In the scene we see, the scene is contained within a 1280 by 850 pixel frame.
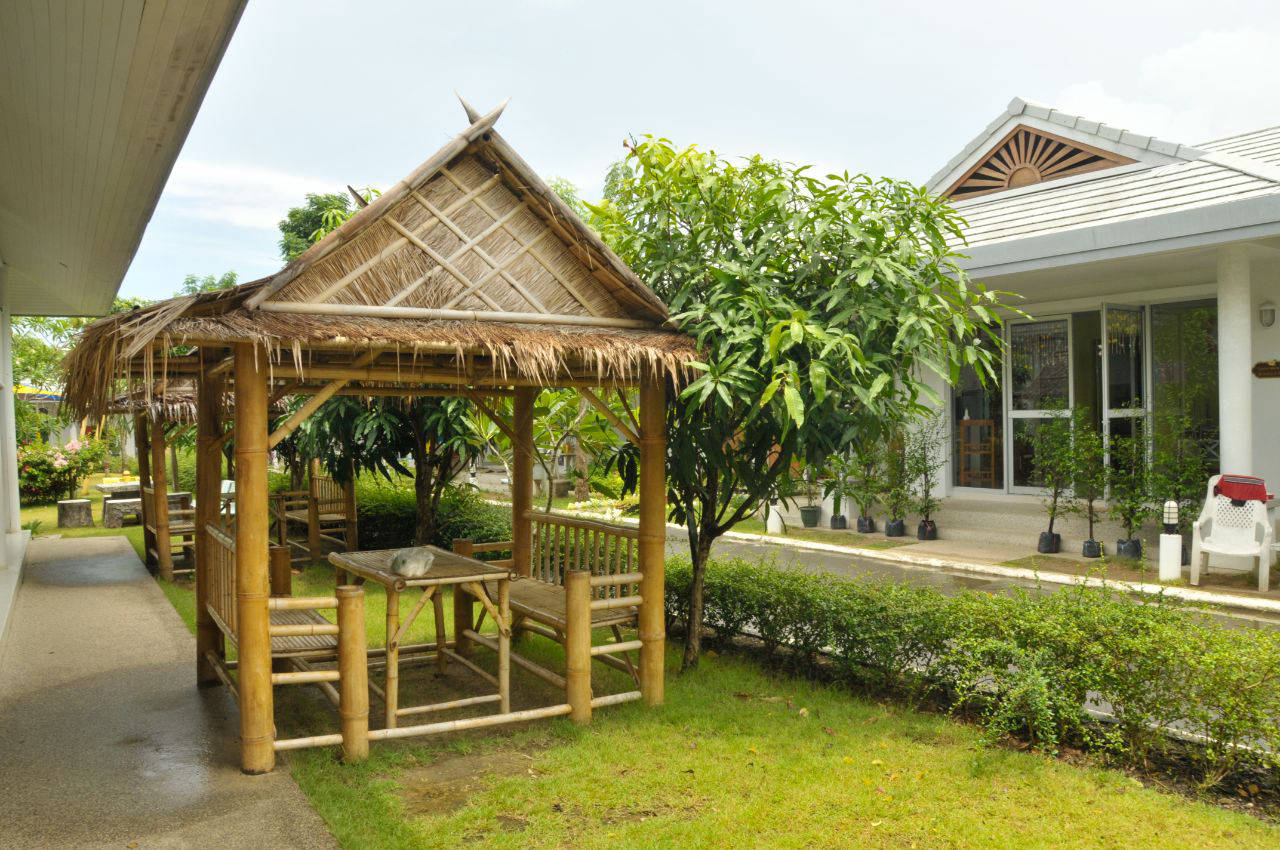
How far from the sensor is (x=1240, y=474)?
32.4 ft

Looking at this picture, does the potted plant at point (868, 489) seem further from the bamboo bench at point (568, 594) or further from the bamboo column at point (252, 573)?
the bamboo column at point (252, 573)

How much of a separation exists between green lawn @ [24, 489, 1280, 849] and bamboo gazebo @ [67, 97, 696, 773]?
9.4 inches

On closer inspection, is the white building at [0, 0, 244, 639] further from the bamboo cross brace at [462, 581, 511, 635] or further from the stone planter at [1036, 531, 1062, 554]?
the stone planter at [1036, 531, 1062, 554]

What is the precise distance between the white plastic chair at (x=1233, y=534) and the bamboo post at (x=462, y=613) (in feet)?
24.0

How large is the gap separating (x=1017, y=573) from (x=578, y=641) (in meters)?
6.57

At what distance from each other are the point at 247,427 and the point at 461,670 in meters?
3.02

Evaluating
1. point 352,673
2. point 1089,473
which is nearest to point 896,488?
point 1089,473

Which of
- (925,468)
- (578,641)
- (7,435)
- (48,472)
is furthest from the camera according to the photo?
(48,472)

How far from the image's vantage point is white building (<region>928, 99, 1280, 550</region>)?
10.1 meters

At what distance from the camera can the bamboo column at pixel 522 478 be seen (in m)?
7.61

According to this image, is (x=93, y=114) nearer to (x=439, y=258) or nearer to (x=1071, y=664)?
(x=439, y=258)

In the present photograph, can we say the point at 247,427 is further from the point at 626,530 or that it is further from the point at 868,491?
the point at 868,491

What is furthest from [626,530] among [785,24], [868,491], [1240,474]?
[785,24]

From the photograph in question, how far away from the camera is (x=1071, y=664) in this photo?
5.19 meters
